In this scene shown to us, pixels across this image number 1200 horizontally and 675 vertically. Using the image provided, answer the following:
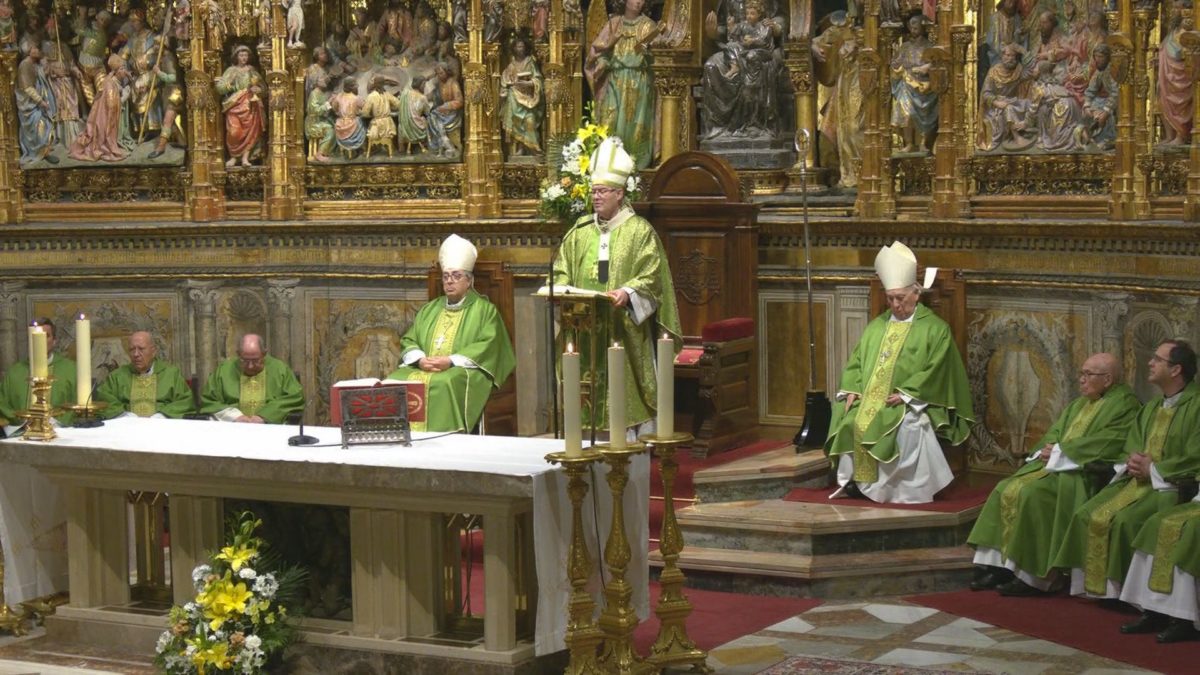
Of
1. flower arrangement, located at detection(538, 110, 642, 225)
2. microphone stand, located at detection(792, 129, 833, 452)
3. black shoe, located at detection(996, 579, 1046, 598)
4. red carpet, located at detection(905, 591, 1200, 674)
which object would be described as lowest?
red carpet, located at detection(905, 591, 1200, 674)

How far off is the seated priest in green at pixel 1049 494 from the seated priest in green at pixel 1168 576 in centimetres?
72

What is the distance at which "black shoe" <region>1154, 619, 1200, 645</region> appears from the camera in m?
8.97

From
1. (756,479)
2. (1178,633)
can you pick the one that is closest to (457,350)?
(756,479)

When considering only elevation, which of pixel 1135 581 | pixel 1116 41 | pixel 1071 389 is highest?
pixel 1116 41

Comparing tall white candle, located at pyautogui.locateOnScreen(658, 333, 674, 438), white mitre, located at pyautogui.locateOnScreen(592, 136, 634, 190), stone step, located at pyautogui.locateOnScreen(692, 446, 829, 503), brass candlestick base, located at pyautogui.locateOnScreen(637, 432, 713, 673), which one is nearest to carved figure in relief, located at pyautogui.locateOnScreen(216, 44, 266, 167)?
white mitre, located at pyautogui.locateOnScreen(592, 136, 634, 190)

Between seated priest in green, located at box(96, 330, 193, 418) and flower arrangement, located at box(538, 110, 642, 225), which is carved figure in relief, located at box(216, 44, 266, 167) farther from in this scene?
flower arrangement, located at box(538, 110, 642, 225)

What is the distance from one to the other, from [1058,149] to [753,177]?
2413 mm

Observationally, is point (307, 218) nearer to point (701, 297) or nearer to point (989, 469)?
point (701, 297)

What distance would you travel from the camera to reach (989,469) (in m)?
12.1

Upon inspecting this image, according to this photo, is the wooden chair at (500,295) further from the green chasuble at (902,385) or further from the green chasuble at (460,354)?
the green chasuble at (902,385)

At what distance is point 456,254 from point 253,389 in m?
1.67

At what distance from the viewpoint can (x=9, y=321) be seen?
14.7m

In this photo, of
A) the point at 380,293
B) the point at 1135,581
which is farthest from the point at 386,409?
the point at 380,293

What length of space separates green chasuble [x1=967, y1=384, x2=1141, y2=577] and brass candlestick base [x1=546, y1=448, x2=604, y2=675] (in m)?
3.18
